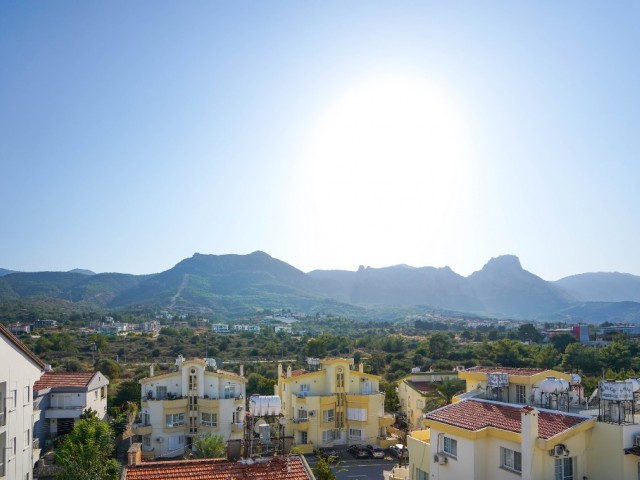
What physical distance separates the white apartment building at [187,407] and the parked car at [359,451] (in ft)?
23.3

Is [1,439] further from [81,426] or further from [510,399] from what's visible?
[510,399]

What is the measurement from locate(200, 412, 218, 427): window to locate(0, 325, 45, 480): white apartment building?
12.7 metres

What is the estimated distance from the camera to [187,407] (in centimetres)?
3588

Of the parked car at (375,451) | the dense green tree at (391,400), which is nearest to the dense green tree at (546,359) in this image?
the dense green tree at (391,400)

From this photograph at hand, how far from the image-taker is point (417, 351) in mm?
Result: 81688

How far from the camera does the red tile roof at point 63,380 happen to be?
3521 cm

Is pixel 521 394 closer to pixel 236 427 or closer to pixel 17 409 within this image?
pixel 17 409

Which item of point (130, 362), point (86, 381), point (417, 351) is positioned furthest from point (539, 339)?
point (86, 381)

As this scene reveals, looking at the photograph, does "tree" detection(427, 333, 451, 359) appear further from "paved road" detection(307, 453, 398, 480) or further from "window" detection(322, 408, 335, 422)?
"paved road" detection(307, 453, 398, 480)

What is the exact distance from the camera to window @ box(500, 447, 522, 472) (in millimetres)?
16578

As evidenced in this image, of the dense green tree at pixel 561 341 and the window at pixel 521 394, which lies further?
the dense green tree at pixel 561 341

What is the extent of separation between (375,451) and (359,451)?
103 centimetres

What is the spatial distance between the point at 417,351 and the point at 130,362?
39790 millimetres

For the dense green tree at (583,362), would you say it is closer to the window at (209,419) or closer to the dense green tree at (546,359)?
the dense green tree at (546,359)
